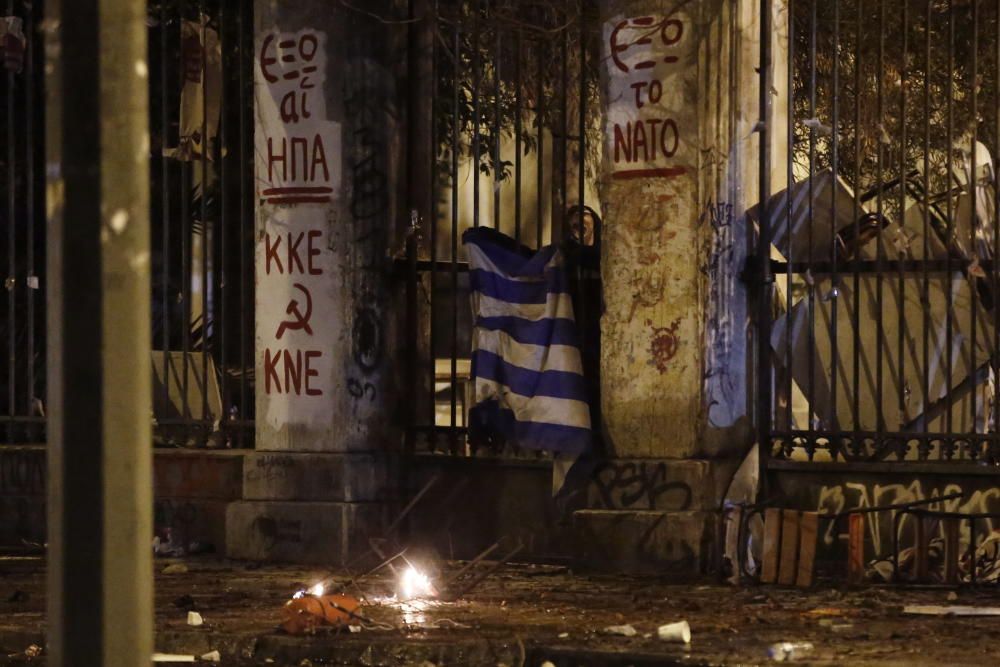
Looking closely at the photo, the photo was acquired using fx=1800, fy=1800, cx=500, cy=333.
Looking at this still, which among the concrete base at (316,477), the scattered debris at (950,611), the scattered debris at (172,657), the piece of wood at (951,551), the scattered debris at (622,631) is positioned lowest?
the scattered debris at (172,657)

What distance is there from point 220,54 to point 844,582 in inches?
220

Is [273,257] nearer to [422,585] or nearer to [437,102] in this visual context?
[437,102]

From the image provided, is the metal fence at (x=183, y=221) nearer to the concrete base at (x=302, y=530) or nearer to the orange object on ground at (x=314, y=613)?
the concrete base at (x=302, y=530)

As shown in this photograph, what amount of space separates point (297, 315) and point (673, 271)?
249 cm

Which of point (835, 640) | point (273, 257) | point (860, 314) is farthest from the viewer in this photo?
point (273, 257)

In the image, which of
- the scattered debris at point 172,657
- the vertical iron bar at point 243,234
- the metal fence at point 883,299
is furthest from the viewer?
the vertical iron bar at point 243,234

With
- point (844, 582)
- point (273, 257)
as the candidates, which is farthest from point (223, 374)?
point (844, 582)

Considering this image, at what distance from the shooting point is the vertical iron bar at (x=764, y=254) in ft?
34.5

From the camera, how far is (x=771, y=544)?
9.88m

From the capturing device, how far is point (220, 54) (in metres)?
12.4

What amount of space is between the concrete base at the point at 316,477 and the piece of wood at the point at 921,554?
136 inches

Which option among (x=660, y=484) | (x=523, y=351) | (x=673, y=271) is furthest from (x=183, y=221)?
(x=660, y=484)

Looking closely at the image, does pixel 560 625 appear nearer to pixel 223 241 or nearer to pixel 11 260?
pixel 223 241

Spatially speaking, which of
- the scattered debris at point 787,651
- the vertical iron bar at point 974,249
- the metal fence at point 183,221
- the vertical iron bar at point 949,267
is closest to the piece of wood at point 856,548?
Answer: the vertical iron bar at point 949,267
